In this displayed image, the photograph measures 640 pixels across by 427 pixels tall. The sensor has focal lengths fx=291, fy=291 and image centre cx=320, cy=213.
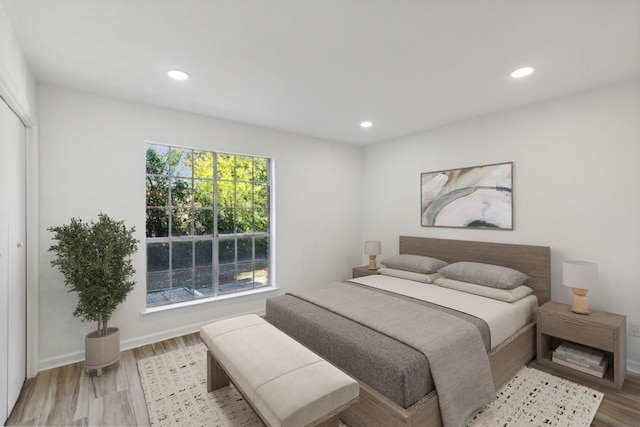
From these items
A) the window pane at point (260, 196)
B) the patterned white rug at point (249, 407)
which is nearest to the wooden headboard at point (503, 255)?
the patterned white rug at point (249, 407)

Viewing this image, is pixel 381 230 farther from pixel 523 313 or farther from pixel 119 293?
pixel 119 293

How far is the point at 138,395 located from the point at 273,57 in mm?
2782

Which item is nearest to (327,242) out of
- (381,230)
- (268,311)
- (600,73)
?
(381,230)

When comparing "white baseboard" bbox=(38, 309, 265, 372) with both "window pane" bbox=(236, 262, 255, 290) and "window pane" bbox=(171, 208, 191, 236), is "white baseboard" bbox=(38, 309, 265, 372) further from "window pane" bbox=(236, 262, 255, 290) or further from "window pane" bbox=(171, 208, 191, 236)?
"window pane" bbox=(171, 208, 191, 236)

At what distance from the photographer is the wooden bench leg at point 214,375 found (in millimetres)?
2275

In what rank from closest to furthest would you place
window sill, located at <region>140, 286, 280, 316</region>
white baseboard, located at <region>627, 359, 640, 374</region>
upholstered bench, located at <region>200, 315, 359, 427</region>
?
upholstered bench, located at <region>200, 315, 359, 427</region> < white baseboard, located at <region>627, 359, 640, 374</region> < window sill, located at <region>140, 286, 280, 316</region>

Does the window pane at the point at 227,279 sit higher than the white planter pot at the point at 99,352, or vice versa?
the window pane at the point at 227,279

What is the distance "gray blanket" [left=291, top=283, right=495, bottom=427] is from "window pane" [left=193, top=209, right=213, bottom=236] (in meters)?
1.91

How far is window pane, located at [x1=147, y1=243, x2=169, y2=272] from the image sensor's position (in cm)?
329

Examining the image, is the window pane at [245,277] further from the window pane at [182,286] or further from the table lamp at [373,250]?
the table lamp at [373,250]

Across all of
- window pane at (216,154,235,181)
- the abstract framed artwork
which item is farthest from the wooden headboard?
window pane at (216,154,235,181)

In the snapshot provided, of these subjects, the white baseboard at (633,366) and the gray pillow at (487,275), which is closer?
the white baseboard at (633,366)

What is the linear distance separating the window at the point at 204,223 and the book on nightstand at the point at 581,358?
332 cm

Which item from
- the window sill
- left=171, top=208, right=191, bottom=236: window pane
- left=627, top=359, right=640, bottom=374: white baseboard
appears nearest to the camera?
left=627, top=359, right=640, bottom=374: white baseboard
